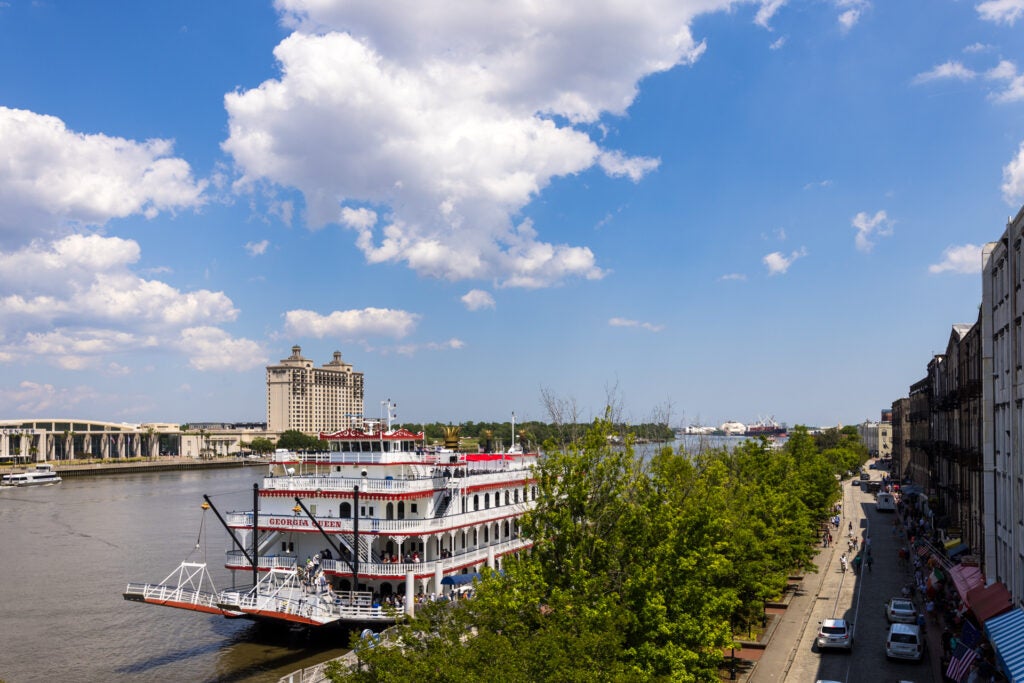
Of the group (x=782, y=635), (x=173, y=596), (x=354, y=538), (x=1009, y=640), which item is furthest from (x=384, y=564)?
(x=1009, y=640)

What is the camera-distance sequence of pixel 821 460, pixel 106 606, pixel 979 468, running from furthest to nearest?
pixel 821 460 → pixel 106 606 → pixel 979 468

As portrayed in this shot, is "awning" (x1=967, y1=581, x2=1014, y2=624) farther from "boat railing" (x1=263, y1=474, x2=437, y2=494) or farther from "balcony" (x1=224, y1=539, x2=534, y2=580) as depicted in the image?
"boat railing" (x1=263, y1=474, x2=437, y2=494)

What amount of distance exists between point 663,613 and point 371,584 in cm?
1949

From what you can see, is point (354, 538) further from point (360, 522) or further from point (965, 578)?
point (965, 578)

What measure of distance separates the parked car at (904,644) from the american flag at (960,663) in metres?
2.94

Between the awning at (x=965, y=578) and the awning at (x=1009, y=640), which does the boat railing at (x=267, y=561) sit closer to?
the awning at (x=1009, y=640)

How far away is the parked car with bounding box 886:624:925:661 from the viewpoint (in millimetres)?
28375

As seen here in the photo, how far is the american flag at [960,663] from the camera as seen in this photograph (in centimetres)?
2327

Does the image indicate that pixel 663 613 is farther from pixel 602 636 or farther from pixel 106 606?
pixel 106 606

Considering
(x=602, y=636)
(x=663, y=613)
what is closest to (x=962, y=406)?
(x=663, y=613)

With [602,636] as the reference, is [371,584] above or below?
below

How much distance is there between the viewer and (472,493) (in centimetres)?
4019

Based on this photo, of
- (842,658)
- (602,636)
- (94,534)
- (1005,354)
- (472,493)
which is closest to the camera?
(602,636)

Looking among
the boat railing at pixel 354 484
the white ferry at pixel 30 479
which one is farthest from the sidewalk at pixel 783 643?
the white ferry at pixel 30 479
